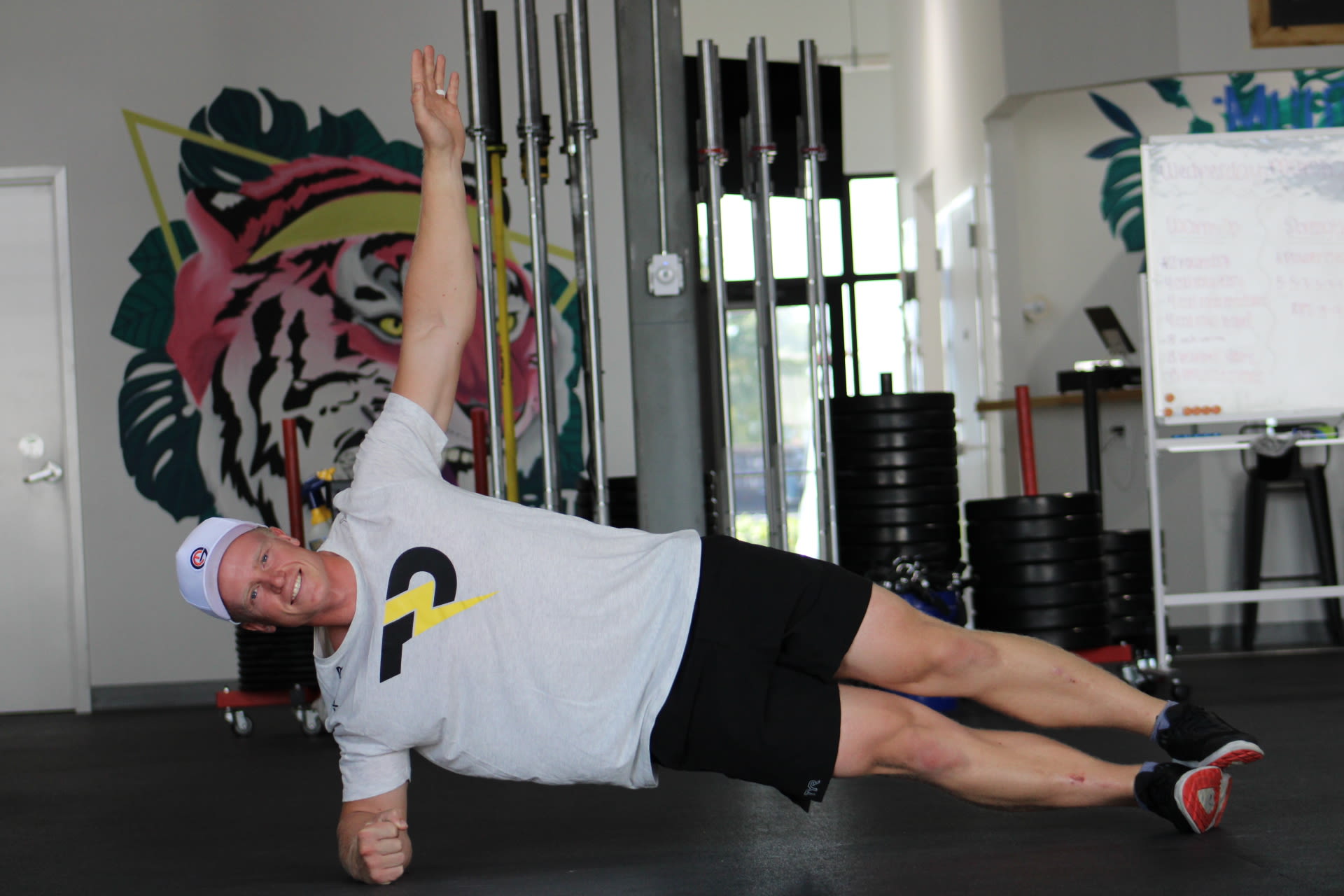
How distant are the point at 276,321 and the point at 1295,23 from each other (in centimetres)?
472

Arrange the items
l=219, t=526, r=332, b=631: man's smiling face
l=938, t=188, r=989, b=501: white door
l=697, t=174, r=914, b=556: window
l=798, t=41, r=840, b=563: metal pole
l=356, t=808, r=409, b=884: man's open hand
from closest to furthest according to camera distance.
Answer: l=219, t=526, r=332, b=631: man's smiling face < l=356, t=808, r=409, b=884: man's open hand < l=798, t=41, r=840, b=563: metal pole < l=938, t=188, r=989, b=501: white door < l=697, t=174, r=914, b=556: window

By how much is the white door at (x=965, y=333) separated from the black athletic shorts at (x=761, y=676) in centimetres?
469

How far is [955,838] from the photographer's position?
87.7 inches

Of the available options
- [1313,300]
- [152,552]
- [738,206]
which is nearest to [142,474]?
[152,552]

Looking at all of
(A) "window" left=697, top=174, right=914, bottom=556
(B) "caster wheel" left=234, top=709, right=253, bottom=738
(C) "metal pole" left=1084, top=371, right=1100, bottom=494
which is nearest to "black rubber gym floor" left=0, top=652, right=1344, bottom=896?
(B) "caster wheel" left=234, top=709, right=253, bottom=738

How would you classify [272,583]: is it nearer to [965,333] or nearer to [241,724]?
[241,724]

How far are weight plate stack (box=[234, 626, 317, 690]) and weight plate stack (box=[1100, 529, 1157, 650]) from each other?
2.78 meters

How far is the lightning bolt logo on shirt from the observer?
1.92 m

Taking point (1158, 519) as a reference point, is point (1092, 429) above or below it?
above

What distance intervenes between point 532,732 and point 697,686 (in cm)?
26

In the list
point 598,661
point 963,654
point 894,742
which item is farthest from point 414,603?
point 963,654

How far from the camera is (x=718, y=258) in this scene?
12.7 feet

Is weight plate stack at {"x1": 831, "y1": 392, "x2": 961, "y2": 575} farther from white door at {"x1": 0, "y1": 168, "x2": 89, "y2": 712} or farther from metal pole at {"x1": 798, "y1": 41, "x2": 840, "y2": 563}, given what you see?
white door at {"x1": 0, "y1": 168, "x2": 89, "y2": 712}

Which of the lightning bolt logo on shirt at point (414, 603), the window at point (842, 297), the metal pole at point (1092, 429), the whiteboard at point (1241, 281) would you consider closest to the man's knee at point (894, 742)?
the lightning bolt logo on shirt at point (414, 603)
